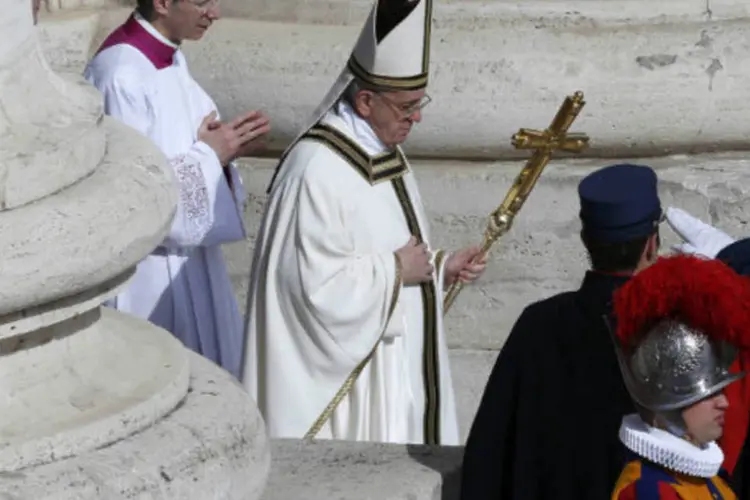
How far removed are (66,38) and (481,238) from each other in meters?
1.51

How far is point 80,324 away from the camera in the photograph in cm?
329

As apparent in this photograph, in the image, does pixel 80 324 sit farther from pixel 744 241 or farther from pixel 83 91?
pixel 744 241

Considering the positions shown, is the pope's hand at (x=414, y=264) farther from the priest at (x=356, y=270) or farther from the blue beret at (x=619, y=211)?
the blue beret at (x=619, y=211)

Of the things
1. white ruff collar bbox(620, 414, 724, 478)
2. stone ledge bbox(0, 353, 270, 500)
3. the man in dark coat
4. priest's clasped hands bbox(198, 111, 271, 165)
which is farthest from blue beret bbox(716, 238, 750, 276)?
stone ledge bbox(0, 353, 270, 500)

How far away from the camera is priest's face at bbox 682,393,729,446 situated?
150 inches

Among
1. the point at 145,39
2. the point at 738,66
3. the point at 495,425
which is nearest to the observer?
the point at 495,425

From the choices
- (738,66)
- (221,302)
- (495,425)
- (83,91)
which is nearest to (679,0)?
(738,66)

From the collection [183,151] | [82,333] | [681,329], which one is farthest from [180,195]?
[82,333]

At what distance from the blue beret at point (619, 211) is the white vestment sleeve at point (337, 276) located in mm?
951

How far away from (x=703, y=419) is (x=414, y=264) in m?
1.79

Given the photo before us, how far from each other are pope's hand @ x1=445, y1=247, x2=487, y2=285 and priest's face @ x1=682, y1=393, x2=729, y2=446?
74.7 inches

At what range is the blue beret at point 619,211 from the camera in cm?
448

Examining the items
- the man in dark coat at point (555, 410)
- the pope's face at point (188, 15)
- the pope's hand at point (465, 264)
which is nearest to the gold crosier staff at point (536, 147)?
the pope's hand at point (465, 264)

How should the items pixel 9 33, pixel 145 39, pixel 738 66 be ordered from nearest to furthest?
1. pixel 9 33
2. pixel 145 39
3. pixel 738 66
